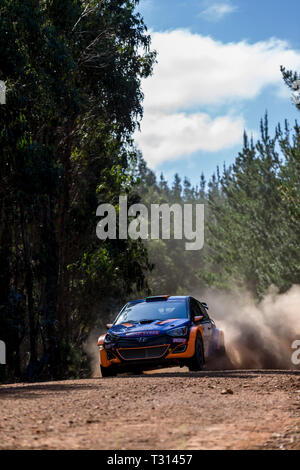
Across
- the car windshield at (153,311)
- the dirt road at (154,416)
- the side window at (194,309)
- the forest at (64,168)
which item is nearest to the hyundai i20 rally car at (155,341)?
the car windshield at (153,311)

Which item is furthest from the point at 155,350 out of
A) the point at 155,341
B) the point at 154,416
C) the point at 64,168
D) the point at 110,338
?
the point at 64,168

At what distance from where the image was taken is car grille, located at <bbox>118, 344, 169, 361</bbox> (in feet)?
40.2

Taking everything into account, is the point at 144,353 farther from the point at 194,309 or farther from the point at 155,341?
the point at 194,309

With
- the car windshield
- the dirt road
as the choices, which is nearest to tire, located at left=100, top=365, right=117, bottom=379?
the car windshield

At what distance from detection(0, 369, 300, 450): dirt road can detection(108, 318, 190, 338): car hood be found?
6.98 feet

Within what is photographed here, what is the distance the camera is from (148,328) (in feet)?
41.1

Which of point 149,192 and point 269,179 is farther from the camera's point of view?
point 149,192

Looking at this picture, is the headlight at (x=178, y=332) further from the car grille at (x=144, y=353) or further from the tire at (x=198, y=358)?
the tire at (x=198, y=358)

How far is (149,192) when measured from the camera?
371 feet

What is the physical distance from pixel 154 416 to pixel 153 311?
266 inches

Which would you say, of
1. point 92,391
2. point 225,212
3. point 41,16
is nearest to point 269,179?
point 225,212

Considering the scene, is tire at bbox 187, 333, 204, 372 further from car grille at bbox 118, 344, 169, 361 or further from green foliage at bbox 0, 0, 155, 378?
green foliage at bbox 0, 0, 155, 378

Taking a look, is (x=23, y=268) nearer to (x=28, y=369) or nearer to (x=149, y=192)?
(x=28, y=369)
